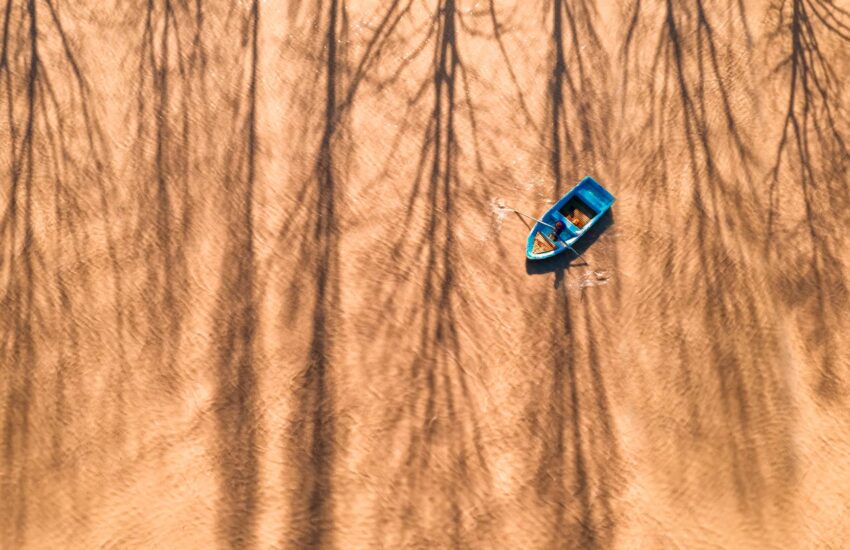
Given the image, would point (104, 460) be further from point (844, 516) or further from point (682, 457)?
point (844, 516)

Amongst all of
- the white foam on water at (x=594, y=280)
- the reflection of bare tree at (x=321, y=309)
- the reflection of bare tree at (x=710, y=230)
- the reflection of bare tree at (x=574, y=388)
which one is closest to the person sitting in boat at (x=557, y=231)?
the reflection of bare tree at (x=574, y=388)

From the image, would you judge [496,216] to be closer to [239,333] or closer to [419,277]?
[419,277]

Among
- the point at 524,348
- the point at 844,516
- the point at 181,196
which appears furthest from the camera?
the point at 181,196

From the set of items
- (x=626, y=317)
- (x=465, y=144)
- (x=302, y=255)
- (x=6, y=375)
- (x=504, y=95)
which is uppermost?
(x=504, y=95)

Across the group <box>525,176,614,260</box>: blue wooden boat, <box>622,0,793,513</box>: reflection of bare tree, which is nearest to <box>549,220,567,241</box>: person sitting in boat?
<box>525,176,614,260</box>: blue wooden boat

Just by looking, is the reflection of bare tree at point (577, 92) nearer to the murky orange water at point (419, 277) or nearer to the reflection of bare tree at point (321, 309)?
the murky orange water at point (419, 277)

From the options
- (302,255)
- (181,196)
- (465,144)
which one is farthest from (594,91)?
(181,196)
